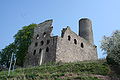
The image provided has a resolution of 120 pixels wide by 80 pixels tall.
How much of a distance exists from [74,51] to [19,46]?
12.3m

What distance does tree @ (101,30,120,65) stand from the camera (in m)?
21.3

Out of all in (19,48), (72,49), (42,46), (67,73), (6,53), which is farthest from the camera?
(6,53)

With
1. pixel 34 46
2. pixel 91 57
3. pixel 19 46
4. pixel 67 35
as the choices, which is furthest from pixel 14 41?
pixel 91 57

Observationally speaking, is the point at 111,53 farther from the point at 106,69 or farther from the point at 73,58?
the point at 73,58

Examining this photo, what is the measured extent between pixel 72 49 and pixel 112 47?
35.3 ft

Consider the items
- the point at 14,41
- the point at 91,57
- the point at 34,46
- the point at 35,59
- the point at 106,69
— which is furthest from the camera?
the point at 14,41

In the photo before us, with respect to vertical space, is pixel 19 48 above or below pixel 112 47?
above

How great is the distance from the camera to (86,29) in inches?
1570

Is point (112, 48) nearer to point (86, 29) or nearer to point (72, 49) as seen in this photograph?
point (72, 49)

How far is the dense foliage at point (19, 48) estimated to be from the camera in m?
37.3

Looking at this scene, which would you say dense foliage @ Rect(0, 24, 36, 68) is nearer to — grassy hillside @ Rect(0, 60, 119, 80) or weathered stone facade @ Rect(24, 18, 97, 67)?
weathered stone facade @ Rect(24, 18, 97, 67)

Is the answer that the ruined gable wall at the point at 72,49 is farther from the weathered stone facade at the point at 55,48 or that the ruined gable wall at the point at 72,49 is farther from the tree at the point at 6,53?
the tree at the point at 6,53

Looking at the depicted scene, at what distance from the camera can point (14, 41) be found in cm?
3997

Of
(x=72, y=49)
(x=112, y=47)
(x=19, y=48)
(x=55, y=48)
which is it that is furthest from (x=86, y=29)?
(x=112, y=47)
